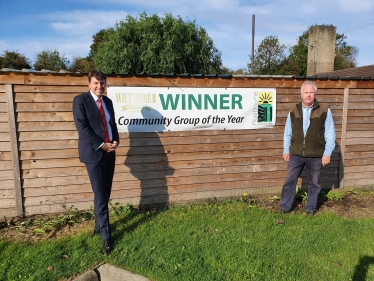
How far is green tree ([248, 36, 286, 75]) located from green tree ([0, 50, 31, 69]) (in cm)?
2630

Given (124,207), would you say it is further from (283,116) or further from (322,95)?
(322,95)

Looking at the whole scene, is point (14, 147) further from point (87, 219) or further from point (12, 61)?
point (12, 61)

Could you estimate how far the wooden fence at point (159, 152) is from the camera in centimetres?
434

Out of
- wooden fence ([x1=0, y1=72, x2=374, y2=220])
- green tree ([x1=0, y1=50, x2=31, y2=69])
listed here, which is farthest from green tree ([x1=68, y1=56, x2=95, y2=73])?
wooden fence ([x1=0, y1=72, x2=374, y2=220])

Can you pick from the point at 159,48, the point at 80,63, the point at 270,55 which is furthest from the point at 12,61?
the point at 270,55

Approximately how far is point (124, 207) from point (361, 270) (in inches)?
129

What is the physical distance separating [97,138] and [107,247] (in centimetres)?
131

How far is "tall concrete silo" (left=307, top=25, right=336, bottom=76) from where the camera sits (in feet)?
98.7

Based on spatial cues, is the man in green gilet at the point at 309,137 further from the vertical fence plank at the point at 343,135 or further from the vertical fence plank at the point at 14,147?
the vertical fence plank at the point at 14,147

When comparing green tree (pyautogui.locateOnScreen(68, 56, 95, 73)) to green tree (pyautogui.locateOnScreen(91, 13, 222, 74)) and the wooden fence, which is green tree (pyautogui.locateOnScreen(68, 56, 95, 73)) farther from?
the wooden fence

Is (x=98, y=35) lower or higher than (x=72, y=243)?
higher

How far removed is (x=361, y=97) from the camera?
5.55 meters

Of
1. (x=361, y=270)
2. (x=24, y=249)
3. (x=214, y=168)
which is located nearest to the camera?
(x=361, y=270)

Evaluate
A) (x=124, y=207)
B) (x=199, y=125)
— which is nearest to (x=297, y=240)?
(x=199, y=125)
